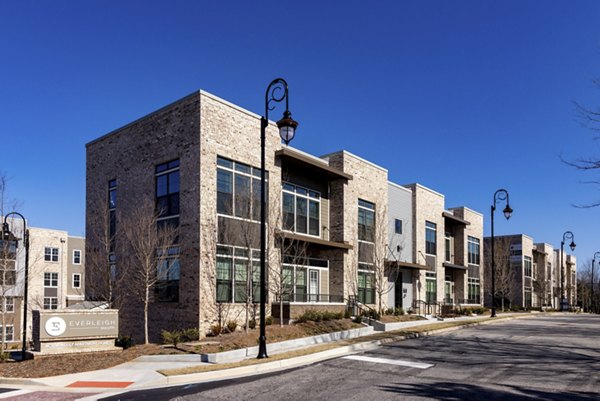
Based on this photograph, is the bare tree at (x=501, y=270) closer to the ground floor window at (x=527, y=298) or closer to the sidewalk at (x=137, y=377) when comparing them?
the ground floor window at (x=527, y=298)

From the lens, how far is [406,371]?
14539 millimetres

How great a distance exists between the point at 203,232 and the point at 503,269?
4313 centimetres

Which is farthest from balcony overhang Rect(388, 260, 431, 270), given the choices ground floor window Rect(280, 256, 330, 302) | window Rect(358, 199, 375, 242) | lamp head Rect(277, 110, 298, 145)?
lamp head Rect(277, 110, 298, 145)

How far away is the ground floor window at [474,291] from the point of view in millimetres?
51253

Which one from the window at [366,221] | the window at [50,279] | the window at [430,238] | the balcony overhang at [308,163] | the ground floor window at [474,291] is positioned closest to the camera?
the balcony overhang at [308,163]

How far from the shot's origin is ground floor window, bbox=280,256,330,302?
26.4 meters

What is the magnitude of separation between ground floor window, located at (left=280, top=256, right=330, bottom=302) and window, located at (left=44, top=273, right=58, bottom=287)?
43.1 m

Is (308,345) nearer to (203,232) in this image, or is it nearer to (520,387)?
(203,232)

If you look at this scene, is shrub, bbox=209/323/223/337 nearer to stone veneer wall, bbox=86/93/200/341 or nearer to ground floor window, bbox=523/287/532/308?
stone veneer wall, bbox=86/93/200/341

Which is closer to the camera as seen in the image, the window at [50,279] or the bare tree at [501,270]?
the bare tree at [501,270]

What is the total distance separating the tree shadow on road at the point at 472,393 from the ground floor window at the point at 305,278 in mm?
12729

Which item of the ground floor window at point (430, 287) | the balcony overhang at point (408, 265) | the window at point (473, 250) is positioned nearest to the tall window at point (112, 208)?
the balcony overhang at point (408, 265)

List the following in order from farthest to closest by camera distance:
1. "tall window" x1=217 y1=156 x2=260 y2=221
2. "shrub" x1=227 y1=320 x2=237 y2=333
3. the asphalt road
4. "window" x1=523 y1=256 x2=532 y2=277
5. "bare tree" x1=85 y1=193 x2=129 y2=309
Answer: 1. "window" x1=523 y1=256 x2=532 y2=277
2. "bare tree" x1=85 y1=193 x2=129 y2=309
3. "tall window" x1=217 y1=156 x2=260 y2=221
4. "shrub" x1=227 y1=320 x2=237 y2=333
5. the asphalt road

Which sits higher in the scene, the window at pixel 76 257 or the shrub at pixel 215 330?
the window at pixel 76 257
